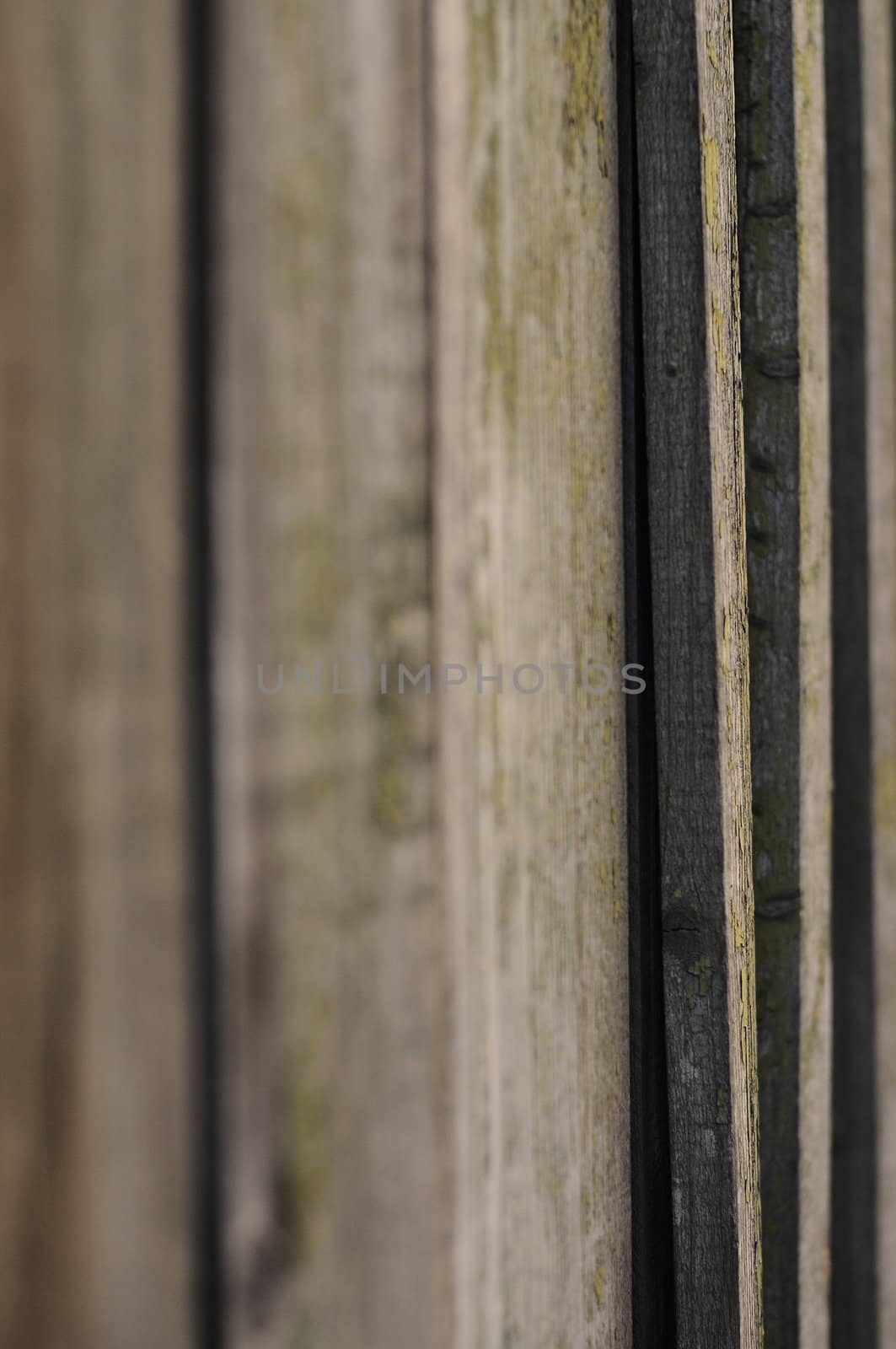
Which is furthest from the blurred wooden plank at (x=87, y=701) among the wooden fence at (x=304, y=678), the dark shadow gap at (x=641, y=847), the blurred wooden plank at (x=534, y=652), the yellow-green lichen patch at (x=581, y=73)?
the dark shadow gap at (x=641, y=847)

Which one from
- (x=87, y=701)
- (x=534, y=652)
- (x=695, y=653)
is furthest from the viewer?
(x=695, y=653)

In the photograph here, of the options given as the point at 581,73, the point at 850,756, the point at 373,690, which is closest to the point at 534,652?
the point at 373,690

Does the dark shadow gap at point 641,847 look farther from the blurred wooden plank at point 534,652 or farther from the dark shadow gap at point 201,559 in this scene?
the dark shadow gap at point 201,559

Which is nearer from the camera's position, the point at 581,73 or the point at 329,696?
the point at 329,696

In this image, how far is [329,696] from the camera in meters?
0.37

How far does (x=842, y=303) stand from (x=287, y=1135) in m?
1.13

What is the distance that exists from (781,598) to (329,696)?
68 centimetres

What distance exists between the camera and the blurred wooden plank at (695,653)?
2.40 feet

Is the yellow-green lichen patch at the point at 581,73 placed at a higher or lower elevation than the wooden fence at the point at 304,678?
higher

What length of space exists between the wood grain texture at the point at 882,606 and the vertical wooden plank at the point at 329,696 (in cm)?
90

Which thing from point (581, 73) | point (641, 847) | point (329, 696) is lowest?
point (641, 847)

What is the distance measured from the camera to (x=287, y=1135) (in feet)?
1.14

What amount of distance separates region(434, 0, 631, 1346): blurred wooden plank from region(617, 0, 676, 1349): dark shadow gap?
2cm

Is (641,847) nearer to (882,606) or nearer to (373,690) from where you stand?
(373,690)
